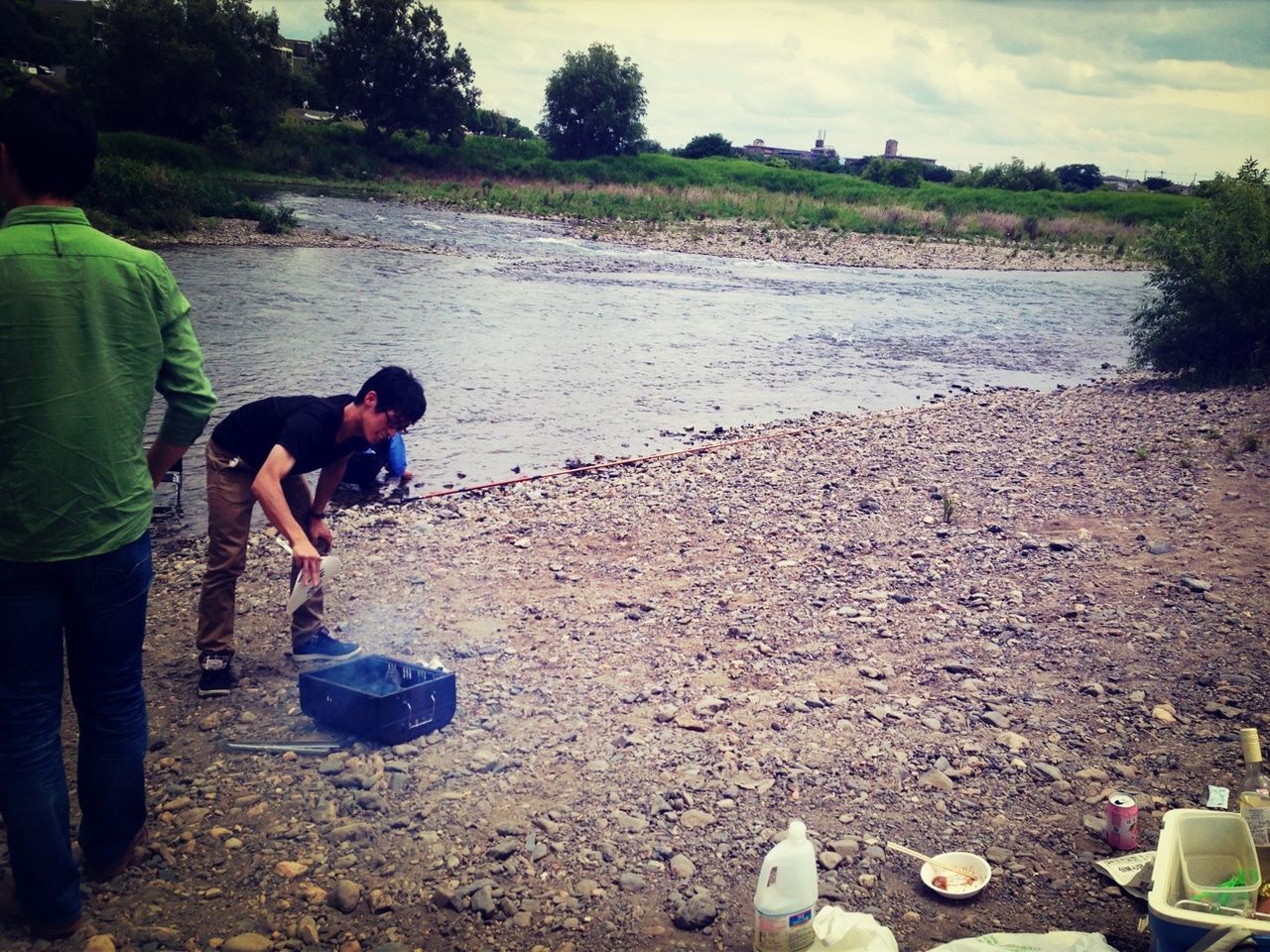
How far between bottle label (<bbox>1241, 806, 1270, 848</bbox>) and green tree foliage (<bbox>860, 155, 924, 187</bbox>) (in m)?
71.1

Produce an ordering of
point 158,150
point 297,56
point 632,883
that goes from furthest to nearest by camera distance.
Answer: point 297,56
point 158,150
point 632,883

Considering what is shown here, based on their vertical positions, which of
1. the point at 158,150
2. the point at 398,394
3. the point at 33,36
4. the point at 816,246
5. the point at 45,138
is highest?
the point at 33,36

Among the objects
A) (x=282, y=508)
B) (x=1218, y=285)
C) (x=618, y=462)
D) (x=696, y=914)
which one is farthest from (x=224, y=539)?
(x=1218, y=285)

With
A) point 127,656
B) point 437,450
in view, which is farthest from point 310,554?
point 437,450

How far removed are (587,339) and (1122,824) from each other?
45.9ft

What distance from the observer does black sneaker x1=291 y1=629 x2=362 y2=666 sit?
5.09 metres

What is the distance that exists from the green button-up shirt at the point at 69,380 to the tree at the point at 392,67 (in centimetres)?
6345

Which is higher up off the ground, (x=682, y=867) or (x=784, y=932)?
(x=784, y=932)

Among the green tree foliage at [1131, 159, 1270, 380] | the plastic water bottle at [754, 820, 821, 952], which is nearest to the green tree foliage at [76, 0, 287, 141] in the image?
the green tree foliage at [1131, 159, 1270, 380]

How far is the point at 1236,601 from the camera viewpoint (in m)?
5.66

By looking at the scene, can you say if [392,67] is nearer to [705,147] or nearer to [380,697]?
[705,147]

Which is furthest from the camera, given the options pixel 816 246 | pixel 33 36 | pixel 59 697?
pixel 33 36

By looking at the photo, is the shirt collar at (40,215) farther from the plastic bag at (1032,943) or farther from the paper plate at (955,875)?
the paper plate at (955,875)

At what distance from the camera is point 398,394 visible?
14.2 ft
